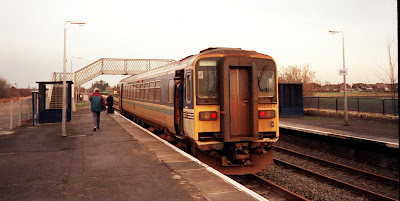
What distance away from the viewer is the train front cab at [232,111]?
7707 millimetres

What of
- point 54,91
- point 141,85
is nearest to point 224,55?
point 141,85

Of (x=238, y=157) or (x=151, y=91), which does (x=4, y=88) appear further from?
(x=238, y=157)

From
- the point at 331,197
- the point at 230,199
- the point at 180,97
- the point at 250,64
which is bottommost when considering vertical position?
the point at 331,197

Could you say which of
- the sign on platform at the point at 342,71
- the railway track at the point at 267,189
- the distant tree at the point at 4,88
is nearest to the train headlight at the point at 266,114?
the railway track at the point at 267,189

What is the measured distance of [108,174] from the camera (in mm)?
6742

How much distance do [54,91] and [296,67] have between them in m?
24.0

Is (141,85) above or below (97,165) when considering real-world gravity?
above

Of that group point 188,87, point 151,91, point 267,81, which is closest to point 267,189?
point 267,81

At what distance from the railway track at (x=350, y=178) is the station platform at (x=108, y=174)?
11.6ft

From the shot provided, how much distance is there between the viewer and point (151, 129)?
14.3 m

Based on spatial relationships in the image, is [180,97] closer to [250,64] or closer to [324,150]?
[250,64]

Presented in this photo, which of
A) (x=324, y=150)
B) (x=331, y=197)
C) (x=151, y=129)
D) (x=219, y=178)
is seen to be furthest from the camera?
(x=151, y=129)

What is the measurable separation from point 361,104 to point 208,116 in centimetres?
1590

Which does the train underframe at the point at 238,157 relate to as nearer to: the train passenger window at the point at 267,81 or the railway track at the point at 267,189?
the railway track at the point at 267,189
